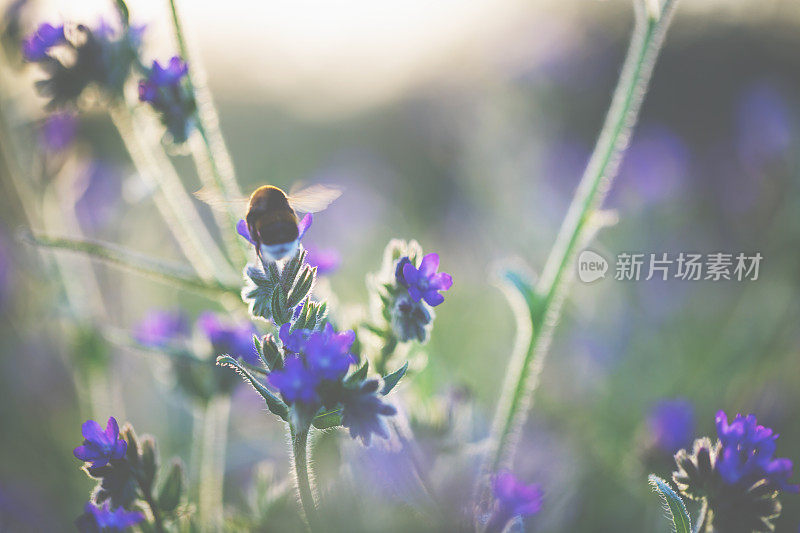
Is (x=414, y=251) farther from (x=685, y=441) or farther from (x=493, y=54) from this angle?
(x=493, y=54)

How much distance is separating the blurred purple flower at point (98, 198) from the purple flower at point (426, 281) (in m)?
3.20

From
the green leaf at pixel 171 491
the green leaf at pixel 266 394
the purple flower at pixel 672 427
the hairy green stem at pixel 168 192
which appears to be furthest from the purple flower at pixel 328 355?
the purple flower at pixel 672 427

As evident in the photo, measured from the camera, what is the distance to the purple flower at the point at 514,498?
150 centimetres

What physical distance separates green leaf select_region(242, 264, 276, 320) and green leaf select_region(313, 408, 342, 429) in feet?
0.83

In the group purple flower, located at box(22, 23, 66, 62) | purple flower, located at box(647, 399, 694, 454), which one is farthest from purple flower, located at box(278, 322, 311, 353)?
purple flower, located at box(647, 399, 694, 454)

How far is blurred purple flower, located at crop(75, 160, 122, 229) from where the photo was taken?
163 inches

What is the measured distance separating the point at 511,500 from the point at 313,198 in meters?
0.90

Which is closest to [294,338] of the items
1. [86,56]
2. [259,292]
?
[259,292]

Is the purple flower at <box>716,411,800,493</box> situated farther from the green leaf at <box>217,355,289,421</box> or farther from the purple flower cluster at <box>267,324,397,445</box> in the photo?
the green leaf at <box>217,355,289,421</box>

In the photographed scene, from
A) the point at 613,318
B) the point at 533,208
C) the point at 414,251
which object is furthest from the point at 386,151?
the point at 414,251

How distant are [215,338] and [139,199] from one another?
1.94 feet

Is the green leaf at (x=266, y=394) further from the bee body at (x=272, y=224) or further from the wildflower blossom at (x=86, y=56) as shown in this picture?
the wildflower blossom at (x=86, y=56)

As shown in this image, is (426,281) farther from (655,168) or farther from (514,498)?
(655,168)

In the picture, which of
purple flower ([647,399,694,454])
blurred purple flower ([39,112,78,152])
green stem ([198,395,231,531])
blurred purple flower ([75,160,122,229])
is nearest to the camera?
green stem ([198,395,231,531])
